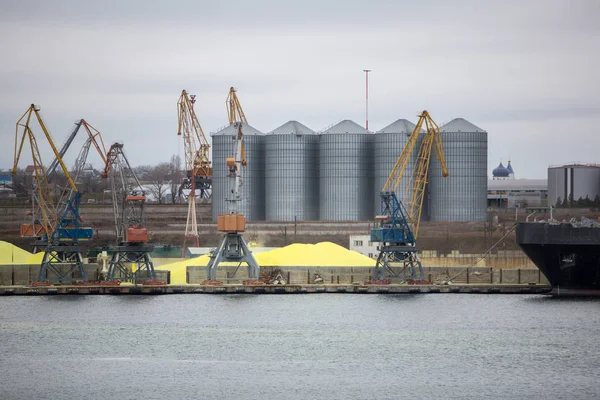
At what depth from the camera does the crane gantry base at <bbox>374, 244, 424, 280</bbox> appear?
119 meters

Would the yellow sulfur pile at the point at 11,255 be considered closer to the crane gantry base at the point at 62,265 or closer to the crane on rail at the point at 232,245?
the crane gantry base at the point at 62,265

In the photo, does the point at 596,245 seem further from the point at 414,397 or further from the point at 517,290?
the point at 414,397

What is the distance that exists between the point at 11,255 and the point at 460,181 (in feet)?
198

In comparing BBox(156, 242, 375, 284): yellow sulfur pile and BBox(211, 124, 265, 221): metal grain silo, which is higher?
BBox(211, 124, 265, 221): metal grain silo

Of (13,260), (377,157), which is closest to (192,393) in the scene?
(13,260)

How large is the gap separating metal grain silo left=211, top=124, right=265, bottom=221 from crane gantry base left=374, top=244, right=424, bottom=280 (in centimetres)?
5202

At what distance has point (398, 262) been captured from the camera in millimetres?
123875

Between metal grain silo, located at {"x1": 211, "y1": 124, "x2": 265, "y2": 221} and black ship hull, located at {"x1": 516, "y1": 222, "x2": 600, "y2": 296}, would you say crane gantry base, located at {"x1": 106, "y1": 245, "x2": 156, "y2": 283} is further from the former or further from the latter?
metal grain silo, located at {"x1": 211, "y1": 124, "x2": 265, "y2": 221}

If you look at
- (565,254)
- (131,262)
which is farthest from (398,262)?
(131,262)

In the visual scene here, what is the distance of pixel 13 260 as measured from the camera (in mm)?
136750

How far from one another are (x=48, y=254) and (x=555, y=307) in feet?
160

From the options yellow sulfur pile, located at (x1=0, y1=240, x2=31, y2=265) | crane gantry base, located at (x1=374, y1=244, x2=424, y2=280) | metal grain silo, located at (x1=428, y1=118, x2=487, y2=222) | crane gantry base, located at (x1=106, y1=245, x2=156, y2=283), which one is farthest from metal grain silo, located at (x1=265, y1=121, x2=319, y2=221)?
crane gantry base, located at (x1=106, y1=245, x2=156, y2=283)

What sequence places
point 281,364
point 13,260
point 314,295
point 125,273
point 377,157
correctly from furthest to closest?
point 377,157, point 13,260, point 125,273, point 314,295, point 281,364

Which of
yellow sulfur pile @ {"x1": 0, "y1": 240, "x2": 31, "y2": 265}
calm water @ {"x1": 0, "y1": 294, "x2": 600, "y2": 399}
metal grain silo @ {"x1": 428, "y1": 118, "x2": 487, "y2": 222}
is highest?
metal grain silo @ {"x1": 428, "y1": 118, "x2": 487, "y2": 222}
